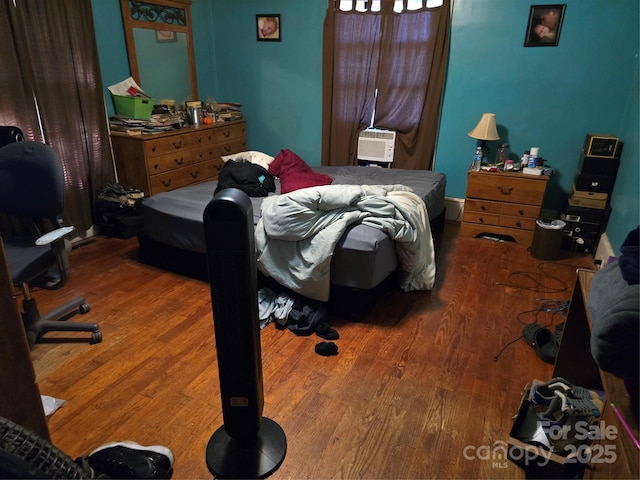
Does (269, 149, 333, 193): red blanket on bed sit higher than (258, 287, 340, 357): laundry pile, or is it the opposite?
(269, 149, 333, 193): red blanket on bed

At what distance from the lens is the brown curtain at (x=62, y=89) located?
9.43ft

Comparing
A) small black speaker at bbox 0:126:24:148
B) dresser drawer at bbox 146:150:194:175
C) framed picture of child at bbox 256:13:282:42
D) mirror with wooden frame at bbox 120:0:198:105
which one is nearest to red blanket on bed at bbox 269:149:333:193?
dresser drawer at bbox 146:150:194:175

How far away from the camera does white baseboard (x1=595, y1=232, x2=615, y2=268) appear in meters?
3.01

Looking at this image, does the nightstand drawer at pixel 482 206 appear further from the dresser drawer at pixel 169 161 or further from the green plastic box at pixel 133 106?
the green plastic box at pixel 133 106

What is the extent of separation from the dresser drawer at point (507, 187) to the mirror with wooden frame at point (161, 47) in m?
3.01

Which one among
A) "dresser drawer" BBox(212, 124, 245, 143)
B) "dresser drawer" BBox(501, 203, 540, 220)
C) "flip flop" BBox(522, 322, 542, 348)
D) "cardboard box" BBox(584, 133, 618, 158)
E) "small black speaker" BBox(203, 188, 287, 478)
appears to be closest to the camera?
"small black speaker" BBox(203, 188, 287, 478)

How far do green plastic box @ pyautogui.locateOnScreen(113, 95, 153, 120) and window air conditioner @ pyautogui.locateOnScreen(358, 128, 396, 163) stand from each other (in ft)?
6.58

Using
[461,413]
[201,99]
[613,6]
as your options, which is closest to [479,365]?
[461,413]

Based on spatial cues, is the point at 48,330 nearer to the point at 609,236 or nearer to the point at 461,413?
the point at 461,413

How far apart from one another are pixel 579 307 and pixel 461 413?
64 cm

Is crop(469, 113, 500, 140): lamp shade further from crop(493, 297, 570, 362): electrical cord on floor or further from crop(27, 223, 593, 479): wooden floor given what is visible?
crop(493, 297, 570, 362): electrical cord on floor

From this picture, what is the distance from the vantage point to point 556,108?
360 cm

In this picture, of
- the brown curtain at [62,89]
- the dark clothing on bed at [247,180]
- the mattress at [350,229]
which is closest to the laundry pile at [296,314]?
the mattress at [350,229]

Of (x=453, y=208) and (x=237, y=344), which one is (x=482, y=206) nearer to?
(x=453, y=208)
